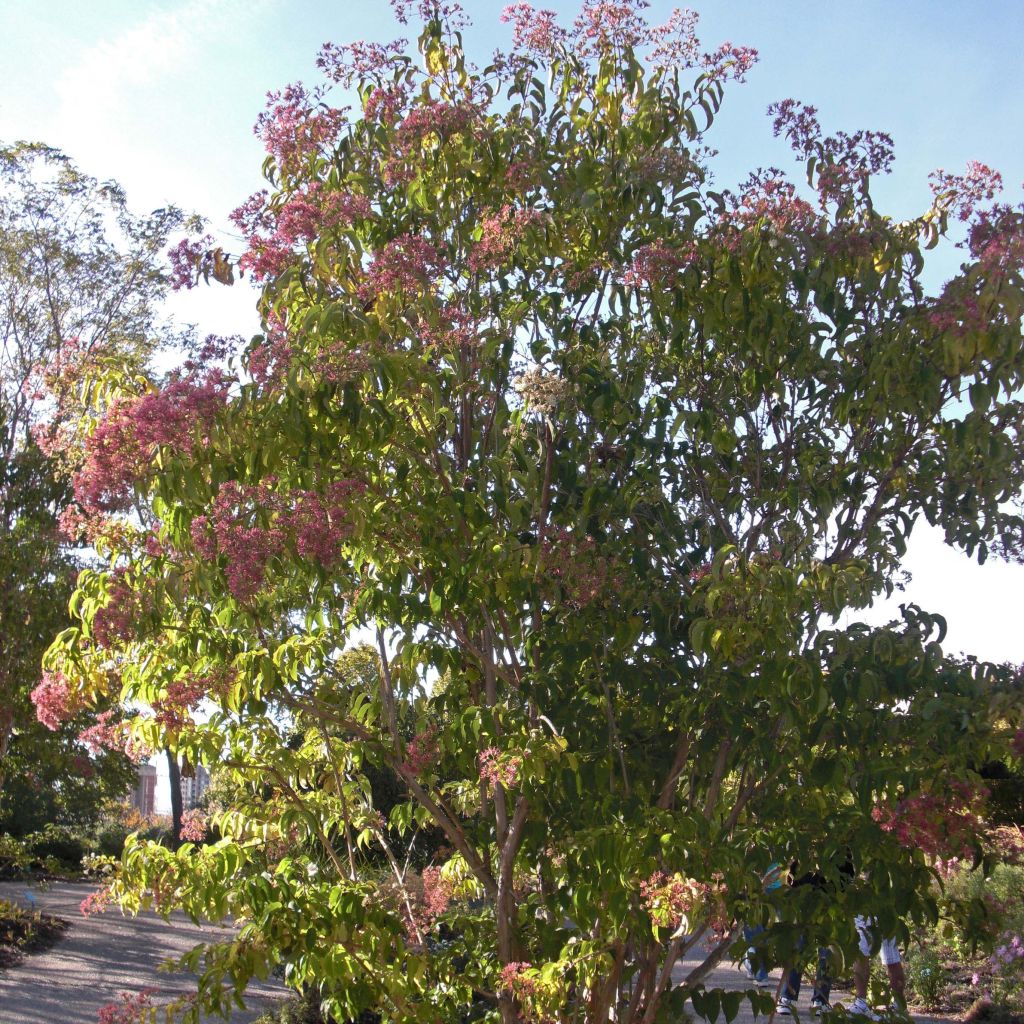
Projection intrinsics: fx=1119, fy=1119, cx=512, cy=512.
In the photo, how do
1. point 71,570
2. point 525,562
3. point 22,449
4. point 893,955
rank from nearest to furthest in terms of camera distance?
point 525,562 → point 893,955 → point 71,570 → point 22,449

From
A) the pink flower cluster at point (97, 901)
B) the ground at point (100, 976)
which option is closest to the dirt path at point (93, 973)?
the ground at point (100, 976)

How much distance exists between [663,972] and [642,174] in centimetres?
299

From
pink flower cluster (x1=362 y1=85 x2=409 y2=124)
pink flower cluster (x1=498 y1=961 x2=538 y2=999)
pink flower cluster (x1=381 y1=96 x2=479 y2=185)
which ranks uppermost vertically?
pink flower cluster (x1=362 y1=85 x2=409 y2=124)

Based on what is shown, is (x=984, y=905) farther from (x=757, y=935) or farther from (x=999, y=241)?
(x=999, y=241)

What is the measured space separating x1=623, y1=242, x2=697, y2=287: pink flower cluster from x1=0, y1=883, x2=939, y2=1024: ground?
4.83m

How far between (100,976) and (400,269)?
957 cm

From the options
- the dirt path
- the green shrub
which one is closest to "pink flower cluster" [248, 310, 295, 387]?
the green shrub

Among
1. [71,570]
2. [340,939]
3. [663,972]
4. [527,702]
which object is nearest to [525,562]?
Answer: [527,702]

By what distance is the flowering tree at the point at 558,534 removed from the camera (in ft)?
11.5

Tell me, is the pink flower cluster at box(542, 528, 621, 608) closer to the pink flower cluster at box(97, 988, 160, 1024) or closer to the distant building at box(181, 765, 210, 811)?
the pink flower cluster at box(97, 988, 160, 1024)

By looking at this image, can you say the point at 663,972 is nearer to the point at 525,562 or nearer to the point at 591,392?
the point at 525,562

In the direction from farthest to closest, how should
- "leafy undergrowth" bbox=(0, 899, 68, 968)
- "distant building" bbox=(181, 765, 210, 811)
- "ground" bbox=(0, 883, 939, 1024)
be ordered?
"distant building" bbox=(181, 765, 210, 811) → "leafy undergrowth" bbox=(0, 899, 68, 968) → "ground" bbox=(0, 883, 939, 1024)

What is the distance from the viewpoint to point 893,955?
7418mm

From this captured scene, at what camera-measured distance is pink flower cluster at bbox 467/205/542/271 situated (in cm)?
394
